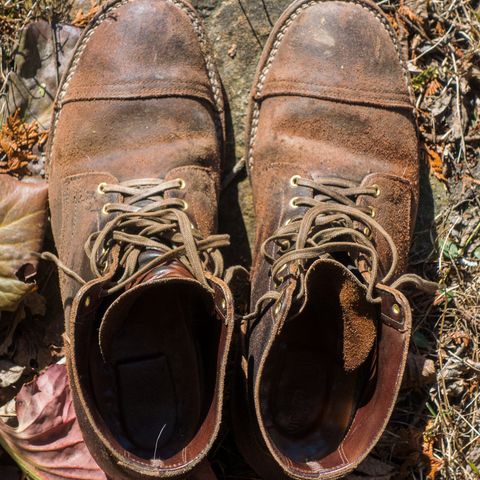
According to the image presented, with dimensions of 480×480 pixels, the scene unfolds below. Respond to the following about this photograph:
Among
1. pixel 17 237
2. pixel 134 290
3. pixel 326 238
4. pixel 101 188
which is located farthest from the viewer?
pixel 17 237

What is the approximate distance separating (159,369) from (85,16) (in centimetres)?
119

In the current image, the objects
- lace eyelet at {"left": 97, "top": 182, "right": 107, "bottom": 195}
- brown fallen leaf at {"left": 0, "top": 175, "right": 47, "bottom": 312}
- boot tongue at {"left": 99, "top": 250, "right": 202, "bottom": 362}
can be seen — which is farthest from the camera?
brown fallen leaf at {"left": 0, "top": 175, "right": 47, "bottom": 312}

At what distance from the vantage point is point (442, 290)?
2.51 meters

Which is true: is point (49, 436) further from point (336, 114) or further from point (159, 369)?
point (336, 114)

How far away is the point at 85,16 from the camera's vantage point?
2.54 m

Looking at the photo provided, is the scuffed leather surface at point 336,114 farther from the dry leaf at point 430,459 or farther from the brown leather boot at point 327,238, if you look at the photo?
the dry leaf at point 430,459

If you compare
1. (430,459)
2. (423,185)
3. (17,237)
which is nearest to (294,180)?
(423,185)

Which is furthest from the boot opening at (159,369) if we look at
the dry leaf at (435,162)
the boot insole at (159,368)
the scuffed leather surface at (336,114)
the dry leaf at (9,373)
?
the dry leaf at (435,162)

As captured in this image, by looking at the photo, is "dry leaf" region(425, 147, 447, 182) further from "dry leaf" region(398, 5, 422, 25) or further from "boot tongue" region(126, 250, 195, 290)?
"boot tongue" region(126, 250, 195, 290)

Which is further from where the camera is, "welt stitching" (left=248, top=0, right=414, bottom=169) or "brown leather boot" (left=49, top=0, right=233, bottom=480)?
"welt stitching" (left=248, top=0, right=414, bottom=169)

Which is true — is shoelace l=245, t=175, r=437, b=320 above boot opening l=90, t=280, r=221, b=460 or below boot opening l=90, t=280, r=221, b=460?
above

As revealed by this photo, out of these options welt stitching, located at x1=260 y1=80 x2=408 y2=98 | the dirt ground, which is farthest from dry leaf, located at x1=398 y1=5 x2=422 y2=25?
welt stitching, located at x1=260 y1=80 x2=408 y2=98

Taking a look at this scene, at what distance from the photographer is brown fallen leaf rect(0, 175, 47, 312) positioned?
239cm

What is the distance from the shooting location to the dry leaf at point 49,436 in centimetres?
236
